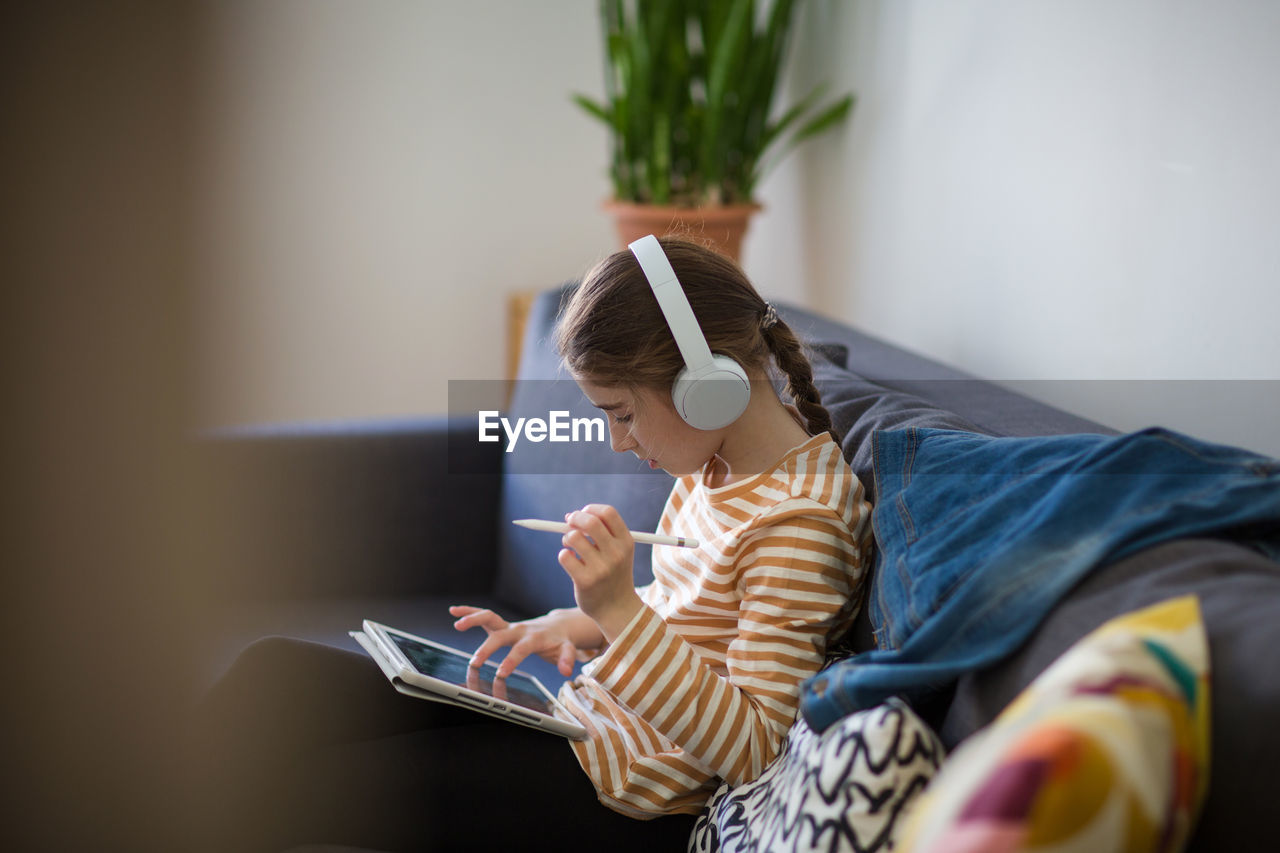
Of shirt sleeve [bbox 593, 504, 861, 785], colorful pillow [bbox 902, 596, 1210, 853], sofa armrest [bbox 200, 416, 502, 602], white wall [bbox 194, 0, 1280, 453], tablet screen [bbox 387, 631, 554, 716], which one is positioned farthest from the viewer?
sofa armrest [bbox 200, 416, 502, 602]

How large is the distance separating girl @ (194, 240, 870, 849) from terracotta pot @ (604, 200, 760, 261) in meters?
1.35

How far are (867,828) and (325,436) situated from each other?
4.30 feet

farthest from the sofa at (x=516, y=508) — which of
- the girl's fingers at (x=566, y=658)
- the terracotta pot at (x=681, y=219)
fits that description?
the terracotta pot at (x=681, y=219)

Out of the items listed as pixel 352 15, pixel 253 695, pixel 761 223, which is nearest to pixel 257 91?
pixel 352 15

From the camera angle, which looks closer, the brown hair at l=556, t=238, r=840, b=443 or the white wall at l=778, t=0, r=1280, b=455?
the brown hair at l=556, t=238, r=840, b=443

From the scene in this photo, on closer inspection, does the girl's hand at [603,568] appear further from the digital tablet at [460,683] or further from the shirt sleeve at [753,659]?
the digital tablet at [460,683]

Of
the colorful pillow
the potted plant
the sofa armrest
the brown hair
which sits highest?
the potted plant

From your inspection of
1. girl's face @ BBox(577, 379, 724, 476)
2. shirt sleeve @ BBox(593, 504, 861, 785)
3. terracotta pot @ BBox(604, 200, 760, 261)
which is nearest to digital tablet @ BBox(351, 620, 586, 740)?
shirt sleeve @ BBox(593, 504, 861, 785)

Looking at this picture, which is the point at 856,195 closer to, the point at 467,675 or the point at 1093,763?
the point at 467,675

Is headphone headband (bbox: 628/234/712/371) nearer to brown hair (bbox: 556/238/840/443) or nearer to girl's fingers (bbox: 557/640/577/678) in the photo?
brown hair (bbox: 556/238/840/443)

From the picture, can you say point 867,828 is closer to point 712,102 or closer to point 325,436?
point 325,436

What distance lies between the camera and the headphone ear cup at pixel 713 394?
96 cm

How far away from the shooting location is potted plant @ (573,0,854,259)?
2.36 meters

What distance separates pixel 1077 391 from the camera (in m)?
1.44
